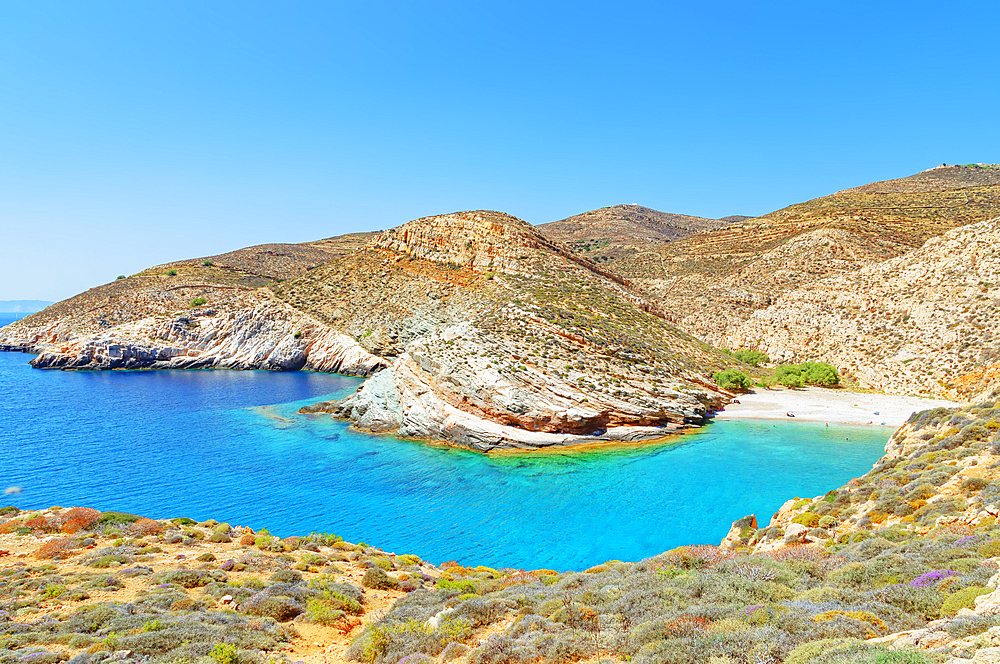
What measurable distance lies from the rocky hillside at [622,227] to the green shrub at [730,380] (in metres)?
60.2

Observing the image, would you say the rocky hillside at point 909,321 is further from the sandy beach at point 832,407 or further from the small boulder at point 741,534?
the small boulder at point 741,534

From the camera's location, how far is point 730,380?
41.0 metres

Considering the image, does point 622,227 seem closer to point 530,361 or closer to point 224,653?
point 530,361

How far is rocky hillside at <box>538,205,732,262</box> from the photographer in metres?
111

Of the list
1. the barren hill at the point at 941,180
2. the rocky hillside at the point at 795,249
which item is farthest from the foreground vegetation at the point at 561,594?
the barren hill at the point at 941,180

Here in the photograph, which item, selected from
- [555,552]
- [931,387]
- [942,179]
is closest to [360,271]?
[555,552]

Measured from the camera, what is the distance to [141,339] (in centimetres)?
7288

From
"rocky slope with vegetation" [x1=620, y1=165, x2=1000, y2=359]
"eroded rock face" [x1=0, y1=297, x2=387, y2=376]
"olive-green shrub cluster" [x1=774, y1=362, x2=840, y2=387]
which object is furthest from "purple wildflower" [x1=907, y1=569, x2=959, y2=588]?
"eroded rock face" [x1=0, y1=297, x2=387, y2=376]

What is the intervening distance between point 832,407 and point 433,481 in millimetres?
29710

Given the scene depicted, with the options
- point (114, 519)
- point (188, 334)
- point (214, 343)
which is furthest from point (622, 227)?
point (114, 519)

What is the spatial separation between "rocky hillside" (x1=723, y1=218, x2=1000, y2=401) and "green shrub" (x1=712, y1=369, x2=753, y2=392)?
1100cm

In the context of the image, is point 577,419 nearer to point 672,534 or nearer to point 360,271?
point 672,534

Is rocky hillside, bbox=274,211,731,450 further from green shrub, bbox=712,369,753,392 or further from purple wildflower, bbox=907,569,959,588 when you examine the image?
purple wildflower, bbox=907,569,959,588

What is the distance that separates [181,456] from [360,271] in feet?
145
